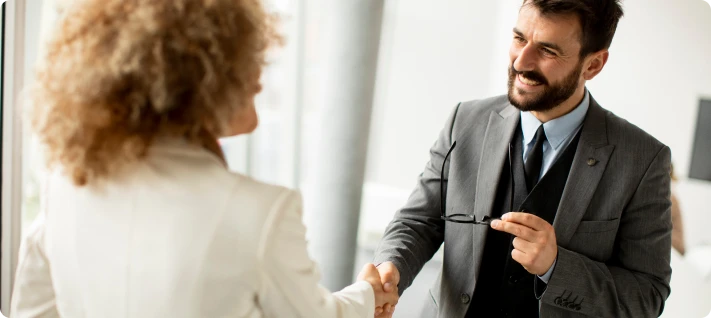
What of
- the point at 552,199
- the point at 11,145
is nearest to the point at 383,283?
the point at 552,199

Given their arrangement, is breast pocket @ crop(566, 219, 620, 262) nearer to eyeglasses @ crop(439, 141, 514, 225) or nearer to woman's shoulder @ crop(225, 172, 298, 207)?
eyeglasses @ crop(439, 141, 514, 225)

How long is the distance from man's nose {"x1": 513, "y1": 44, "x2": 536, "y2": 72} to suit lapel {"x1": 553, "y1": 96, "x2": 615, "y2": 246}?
9.9 inches

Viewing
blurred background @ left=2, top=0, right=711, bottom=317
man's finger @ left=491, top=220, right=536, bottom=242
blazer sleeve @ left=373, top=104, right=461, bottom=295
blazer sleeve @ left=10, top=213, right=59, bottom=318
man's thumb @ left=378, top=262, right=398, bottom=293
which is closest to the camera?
blazer sleeve @ left=10, top=213, right=59, bottom=318

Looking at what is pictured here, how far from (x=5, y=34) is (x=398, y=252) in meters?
2.11

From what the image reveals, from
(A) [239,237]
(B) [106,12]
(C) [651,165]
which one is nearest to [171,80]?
(B) [106,12]

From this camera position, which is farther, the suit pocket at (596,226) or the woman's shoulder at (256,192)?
the suit pocket at (596,226)

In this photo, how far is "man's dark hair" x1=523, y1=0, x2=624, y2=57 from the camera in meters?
1.70

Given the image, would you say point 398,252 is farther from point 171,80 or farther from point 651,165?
point 171,80

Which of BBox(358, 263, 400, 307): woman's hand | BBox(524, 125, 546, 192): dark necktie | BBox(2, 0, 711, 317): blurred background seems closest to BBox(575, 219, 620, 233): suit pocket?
BBox(524, 125, 546, 192): dark necktie

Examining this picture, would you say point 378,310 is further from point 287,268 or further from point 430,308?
point 287,268

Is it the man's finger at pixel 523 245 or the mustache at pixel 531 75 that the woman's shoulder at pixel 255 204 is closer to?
the man's finger at pixel 523 245

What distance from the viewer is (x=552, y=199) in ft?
5.65

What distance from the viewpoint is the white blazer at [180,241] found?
938 mm

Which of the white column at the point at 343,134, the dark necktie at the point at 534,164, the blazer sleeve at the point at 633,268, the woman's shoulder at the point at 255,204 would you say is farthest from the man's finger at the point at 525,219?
the white column at the point at 343,134
